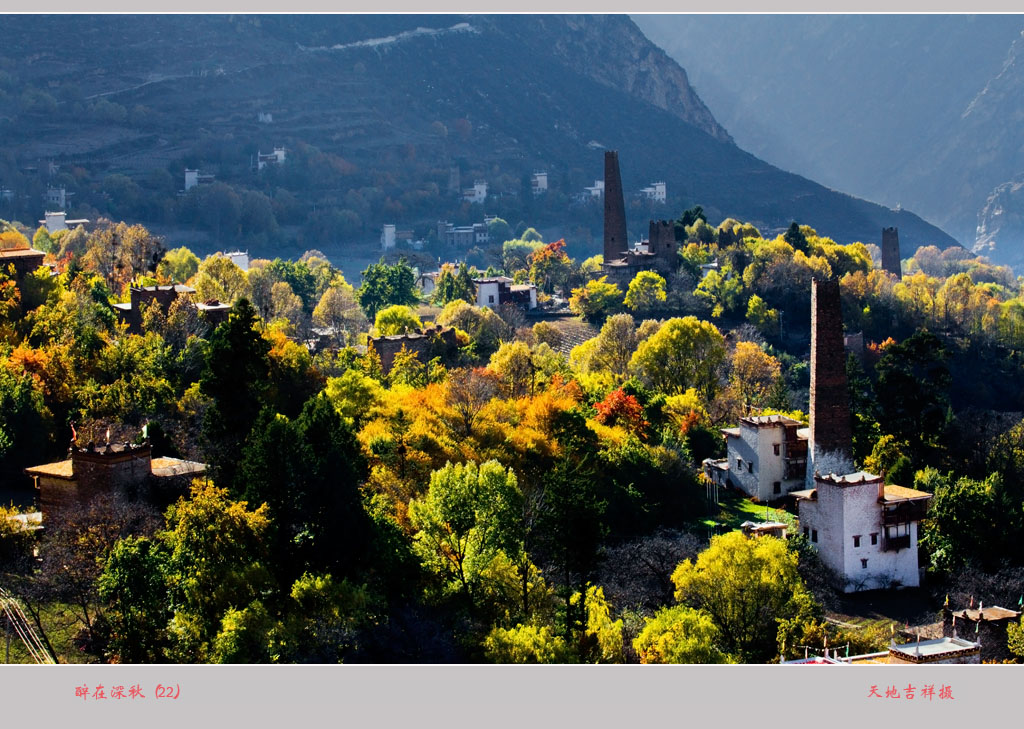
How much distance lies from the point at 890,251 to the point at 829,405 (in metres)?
60.1

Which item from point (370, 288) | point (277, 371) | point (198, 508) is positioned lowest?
point (198, 508)

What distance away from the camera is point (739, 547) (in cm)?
3297

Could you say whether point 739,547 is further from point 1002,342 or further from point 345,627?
point 1002,342

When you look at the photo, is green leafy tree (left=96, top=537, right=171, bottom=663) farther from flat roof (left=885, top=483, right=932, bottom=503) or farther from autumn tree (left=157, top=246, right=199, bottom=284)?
autumn tree (left=157, top=246, right=199, bottom=284)

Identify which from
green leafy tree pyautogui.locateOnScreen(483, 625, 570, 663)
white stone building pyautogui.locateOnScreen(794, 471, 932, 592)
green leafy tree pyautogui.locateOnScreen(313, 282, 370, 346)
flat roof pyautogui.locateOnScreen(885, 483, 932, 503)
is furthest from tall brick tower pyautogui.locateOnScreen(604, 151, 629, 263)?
green leafy tree pyautogui.locateOnScreen(483, 625, 570, 663)

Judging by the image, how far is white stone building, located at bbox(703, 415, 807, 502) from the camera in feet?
141

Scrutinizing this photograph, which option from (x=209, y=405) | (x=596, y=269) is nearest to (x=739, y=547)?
(x=209, y=405)

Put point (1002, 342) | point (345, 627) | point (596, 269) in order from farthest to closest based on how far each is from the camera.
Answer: point (596, 269), point (1002, 342), point (345, 627)

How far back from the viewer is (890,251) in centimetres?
10094

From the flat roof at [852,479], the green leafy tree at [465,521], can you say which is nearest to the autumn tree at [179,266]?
the green leafy tree at [465,521]

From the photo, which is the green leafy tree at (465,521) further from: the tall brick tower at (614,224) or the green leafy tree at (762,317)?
the tall brick tower at (614,224)

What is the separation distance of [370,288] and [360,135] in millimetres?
88260

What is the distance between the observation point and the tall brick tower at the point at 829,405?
42.7 m

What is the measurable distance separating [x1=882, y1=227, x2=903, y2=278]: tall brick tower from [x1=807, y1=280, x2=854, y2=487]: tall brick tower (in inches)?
2275
